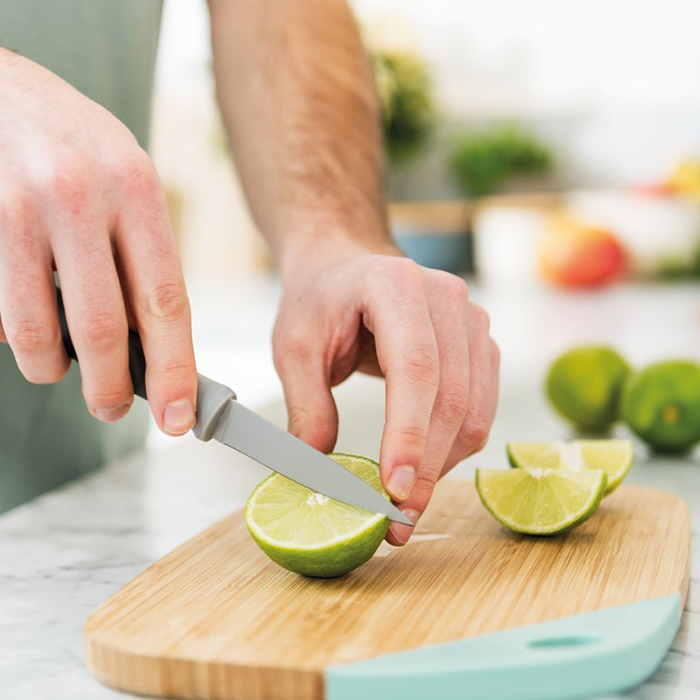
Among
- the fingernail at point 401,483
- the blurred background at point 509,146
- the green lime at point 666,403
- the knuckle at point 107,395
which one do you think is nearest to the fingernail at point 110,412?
the knuckle at point 107,395

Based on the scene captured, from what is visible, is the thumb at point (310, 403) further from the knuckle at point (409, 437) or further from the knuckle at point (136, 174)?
the knuckle at point (136, 174)

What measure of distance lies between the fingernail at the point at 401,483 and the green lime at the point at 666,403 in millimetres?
582

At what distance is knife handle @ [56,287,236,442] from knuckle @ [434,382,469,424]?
212 mm

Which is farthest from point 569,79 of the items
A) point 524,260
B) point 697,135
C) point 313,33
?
point 313,33

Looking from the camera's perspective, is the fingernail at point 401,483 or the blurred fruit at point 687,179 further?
the blurred fruit at point 687,179

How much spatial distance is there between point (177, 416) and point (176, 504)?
40 cm

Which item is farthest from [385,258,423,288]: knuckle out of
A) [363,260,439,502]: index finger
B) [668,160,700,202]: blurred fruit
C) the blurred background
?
[668,160,700,202]: blurred fruit

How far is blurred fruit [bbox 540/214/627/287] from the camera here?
3346 mm

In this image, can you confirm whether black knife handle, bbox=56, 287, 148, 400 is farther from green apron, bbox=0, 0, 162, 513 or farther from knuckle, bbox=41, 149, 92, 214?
green apron, bbox=0, 0, 162, 513

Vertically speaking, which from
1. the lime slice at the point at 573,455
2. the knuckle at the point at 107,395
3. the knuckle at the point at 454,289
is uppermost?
the knuckle at the point at 454,289

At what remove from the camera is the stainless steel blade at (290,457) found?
878 mm

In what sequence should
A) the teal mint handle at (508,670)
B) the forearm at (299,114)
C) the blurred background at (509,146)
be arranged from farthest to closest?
the blurred background at (509,146) → the forearm at (299,114) → the teal mint handle at (508,670)

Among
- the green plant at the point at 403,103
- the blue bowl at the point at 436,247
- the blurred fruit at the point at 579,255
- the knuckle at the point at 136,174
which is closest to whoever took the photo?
the knuckle at the point at 136,174

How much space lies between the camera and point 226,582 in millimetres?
868
